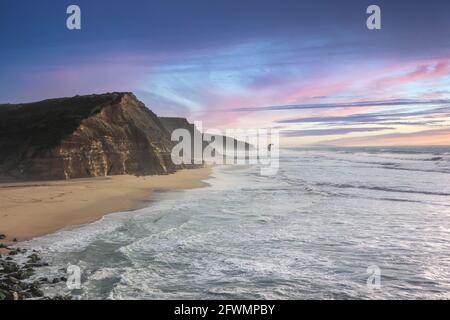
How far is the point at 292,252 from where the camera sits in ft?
29.2

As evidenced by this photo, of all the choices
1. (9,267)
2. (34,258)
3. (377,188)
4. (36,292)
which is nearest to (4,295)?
(36,292)

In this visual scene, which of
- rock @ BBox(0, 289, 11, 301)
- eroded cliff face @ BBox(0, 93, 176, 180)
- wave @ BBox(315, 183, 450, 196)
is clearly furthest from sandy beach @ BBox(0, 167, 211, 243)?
wave @ BBox(315, 183, 450, 196)

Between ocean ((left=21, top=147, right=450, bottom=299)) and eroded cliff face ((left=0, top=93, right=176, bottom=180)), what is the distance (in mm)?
11111

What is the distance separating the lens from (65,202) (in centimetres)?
1591

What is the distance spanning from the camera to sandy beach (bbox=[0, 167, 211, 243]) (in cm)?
1184

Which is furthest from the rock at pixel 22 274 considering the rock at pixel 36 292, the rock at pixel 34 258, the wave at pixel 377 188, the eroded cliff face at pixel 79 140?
the wave at pixel 377 188

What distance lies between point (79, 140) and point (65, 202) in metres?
9.82

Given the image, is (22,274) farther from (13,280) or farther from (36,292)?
(36,292)

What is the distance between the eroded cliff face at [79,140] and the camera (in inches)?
938

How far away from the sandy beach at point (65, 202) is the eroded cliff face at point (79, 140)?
2.01 meters

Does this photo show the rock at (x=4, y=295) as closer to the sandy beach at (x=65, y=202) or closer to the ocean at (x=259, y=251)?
the ocean at (x=259, y=251)

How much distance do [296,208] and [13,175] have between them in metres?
17.8
